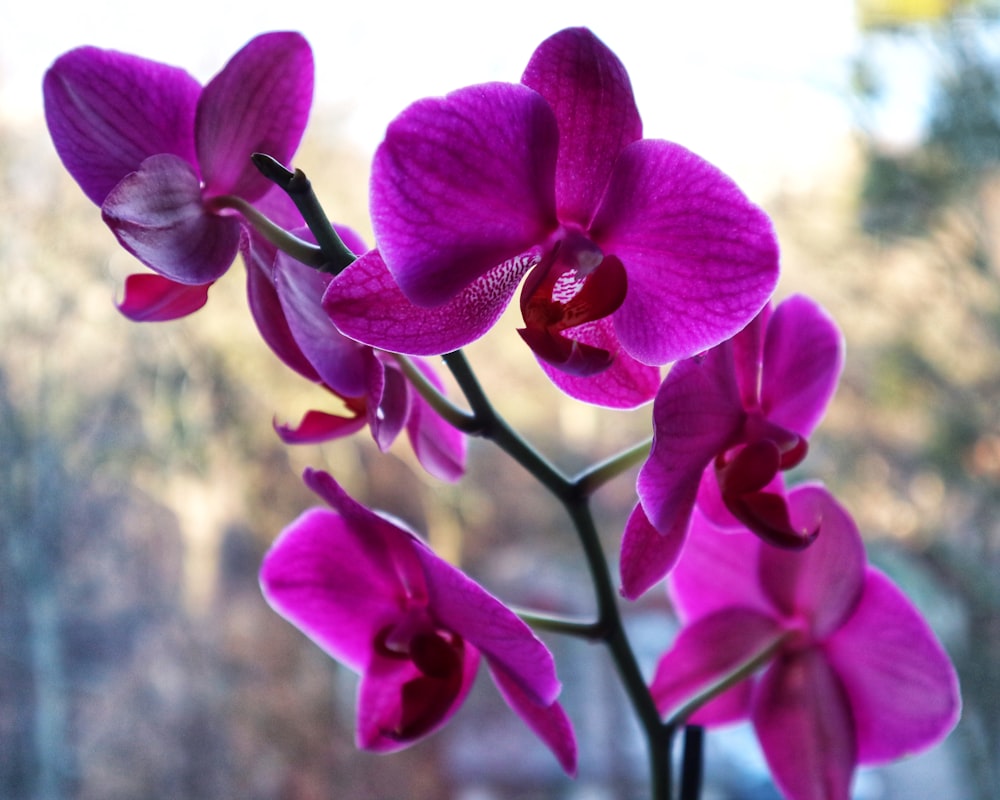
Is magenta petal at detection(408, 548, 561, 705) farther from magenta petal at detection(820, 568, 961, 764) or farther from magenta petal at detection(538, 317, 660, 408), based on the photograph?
magenta petal at detection(820, 568, 961, 764)

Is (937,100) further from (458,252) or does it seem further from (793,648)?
(458,252)

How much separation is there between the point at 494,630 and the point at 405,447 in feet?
5.89

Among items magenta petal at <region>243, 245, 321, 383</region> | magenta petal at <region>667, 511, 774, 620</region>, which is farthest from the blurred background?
magenta petal at <region>243, 245, 321, 383</region>

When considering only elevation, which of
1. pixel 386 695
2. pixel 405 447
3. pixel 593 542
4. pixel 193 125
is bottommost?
pixel 405 447

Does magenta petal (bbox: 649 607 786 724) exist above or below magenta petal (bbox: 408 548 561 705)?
below

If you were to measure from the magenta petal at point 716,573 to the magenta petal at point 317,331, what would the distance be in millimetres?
196

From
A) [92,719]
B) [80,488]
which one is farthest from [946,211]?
[92,719]

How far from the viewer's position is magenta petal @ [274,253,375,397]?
0.27 meters

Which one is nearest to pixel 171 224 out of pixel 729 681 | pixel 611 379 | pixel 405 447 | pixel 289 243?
pixel 289 243

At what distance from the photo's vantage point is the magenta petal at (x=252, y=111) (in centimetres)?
29

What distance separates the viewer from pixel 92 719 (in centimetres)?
Answer: 167

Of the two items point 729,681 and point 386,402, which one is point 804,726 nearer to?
point 729,681

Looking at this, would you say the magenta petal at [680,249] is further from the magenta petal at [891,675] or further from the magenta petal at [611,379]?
the magenta petal at [891,675]

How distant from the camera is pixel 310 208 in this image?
26 centimetres
